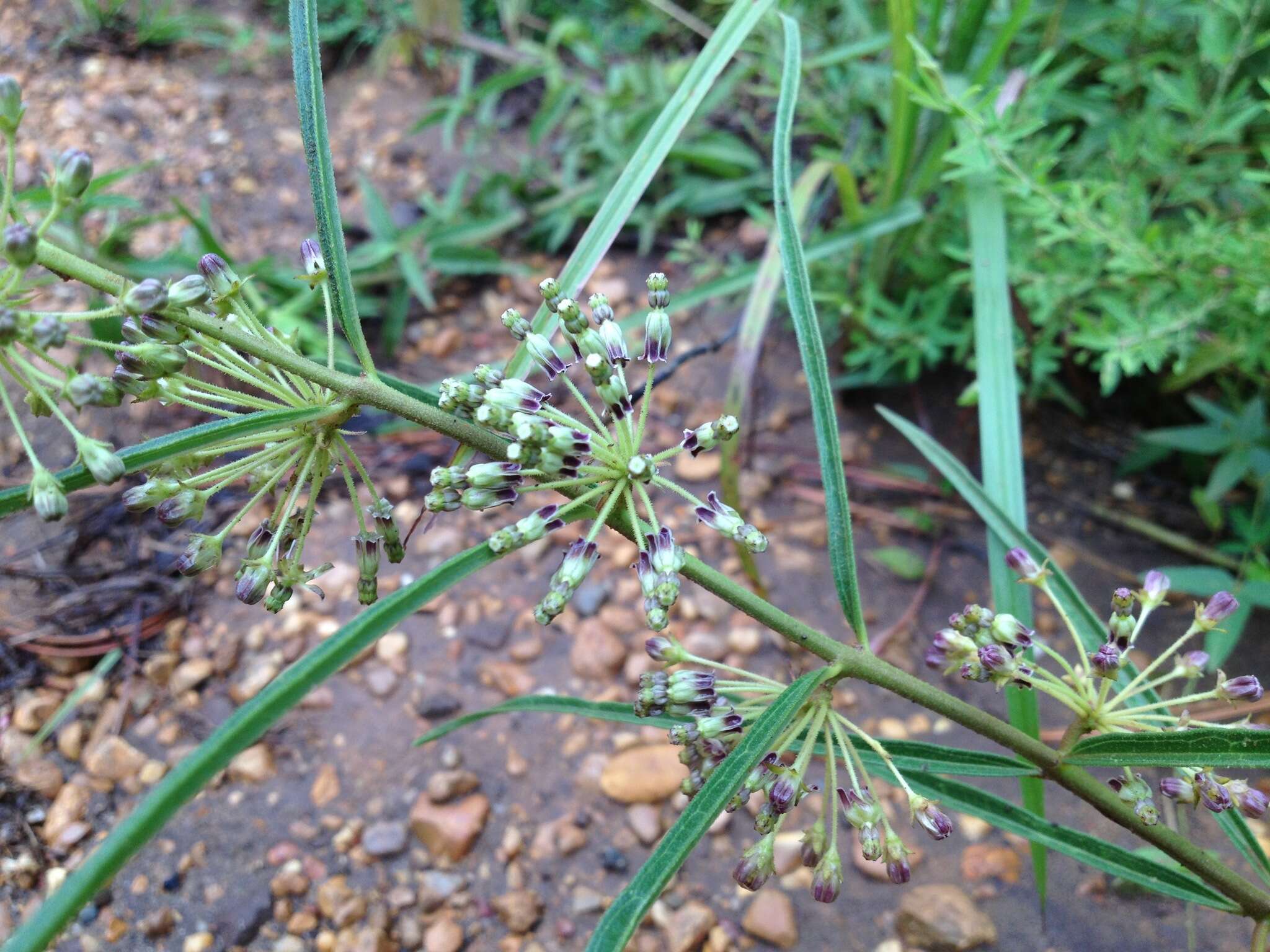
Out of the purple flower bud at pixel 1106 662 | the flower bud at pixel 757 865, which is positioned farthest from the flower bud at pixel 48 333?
the purple flower bud at pixel 1106 662

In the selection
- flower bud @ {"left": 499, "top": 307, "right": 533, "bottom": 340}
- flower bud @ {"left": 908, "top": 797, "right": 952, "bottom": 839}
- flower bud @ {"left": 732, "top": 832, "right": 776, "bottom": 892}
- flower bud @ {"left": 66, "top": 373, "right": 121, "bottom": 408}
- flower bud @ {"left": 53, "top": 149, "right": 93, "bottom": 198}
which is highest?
flower bud @ {"left": 53, "top": 149, "right": 93, "bottom": 198}

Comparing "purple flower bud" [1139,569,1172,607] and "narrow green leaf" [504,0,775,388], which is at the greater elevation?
"narrow green leaf" [504,0,775,388]

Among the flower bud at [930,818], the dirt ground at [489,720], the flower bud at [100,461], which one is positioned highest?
the flower bud at [100,461]

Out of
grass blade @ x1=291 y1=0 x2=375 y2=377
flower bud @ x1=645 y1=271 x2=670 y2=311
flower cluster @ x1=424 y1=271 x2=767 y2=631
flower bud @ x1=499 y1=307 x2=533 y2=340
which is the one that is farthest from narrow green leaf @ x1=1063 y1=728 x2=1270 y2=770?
grass blade @ x1=291 y1=0 x2=375 y2=377

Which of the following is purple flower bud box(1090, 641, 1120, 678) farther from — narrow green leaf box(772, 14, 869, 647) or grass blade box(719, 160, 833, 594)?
grass blade box(719, 160, 833, 594)

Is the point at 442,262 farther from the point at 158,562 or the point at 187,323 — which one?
the point at 187,323

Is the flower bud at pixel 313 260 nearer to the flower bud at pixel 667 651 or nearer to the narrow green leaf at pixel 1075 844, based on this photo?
the flower bud at pixel 667 651

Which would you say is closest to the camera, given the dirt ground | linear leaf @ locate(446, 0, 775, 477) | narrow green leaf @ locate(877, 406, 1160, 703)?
linear leaf @ locate(446, 0, 775, 477)
